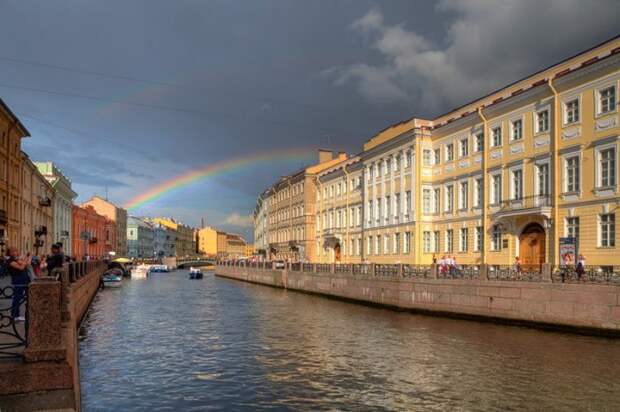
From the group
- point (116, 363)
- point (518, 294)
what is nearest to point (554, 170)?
point (518, 294)

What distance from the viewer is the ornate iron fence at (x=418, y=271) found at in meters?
33.0

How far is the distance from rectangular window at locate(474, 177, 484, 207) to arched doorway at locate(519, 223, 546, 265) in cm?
471

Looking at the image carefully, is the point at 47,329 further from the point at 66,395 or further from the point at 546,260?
the point at 546,260

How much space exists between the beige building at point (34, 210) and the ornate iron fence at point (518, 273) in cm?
4415

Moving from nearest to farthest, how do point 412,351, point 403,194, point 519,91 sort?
1. point 412,351
2. point 519,91
3. point 403,194

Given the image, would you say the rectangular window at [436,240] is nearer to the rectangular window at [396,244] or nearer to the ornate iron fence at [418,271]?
the rectangular window at [396,244]

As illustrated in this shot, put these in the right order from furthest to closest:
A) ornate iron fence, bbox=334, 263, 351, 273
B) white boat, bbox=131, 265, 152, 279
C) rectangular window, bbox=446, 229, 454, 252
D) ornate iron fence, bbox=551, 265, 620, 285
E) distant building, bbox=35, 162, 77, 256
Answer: white boat, bbox=131, 265, 152, 279 → distant building, bbox=35, 162, 77, 256 → ornate iron fence, bbox=334, 263, 351, 273 → rectangular window, bbox=446, 229, 454, 252 → ornate iron fence, bbox=551, 265, 620, 285

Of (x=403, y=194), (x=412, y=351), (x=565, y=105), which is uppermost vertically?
(x=565, y=105)

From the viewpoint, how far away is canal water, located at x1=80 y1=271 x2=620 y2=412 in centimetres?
1330

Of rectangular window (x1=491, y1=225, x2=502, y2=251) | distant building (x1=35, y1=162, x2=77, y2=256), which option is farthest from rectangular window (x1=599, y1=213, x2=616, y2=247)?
distant building (x1=35, y1=162, x2=77, y2=256)

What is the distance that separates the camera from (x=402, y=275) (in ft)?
116

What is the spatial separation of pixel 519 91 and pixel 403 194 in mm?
14900

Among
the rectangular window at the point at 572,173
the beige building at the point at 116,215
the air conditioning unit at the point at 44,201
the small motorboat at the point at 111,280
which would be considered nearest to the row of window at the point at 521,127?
the rectangular window at the point at 572,173

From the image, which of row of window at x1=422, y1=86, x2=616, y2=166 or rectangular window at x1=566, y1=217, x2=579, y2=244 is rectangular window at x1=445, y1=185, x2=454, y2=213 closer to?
row of window at x1=422, y1=86, x2=616, y2=166
